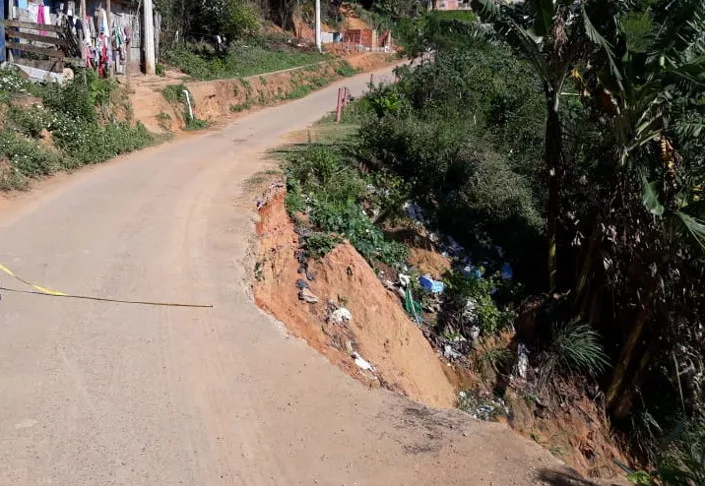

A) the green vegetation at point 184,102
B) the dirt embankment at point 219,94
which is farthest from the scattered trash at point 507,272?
the green vegetation at point 184,102

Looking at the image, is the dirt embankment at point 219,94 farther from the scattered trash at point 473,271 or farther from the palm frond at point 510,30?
the palm frond at point 510,30

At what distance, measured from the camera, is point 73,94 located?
13.8 m

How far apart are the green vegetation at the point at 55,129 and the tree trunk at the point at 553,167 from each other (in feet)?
27.2

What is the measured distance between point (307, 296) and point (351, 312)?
2.28ft

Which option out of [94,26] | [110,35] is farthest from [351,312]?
[94,26]

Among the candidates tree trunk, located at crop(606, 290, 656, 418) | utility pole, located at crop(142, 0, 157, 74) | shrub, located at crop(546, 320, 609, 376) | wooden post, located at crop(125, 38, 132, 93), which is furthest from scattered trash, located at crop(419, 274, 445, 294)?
utility pole, located at crop(142, 0, 157, 74)

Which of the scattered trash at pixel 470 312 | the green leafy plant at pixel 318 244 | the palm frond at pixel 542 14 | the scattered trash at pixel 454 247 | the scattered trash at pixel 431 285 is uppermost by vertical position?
the palm frond at pixel 542 14

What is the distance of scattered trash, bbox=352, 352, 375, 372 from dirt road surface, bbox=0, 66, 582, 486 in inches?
55.6

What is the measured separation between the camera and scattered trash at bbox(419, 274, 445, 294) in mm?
10959

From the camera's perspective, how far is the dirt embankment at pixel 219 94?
16984 mm

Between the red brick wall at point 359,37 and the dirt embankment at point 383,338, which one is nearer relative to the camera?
the dirt embankment at point 383,338

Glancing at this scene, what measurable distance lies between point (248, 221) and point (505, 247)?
522cm

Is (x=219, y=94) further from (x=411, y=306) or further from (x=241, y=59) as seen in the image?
(x=411, y=306)

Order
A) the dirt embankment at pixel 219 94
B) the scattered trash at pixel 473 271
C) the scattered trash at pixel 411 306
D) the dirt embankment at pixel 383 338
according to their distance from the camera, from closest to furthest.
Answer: the dirt embankment at pixel 383 338 → the scattered trash at pixel 411 306 → the scattered trash at pixel 473 271 → the dirt embankment at pixel 219 94
